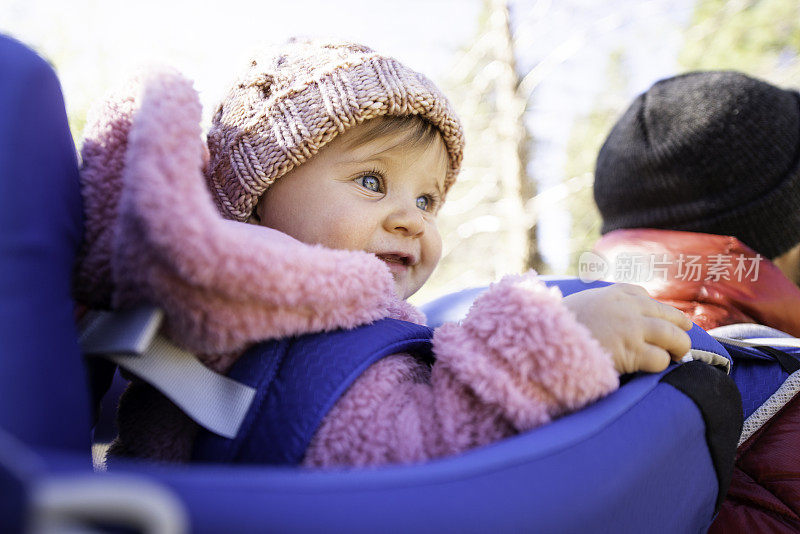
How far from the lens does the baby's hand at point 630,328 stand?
0.73 meters

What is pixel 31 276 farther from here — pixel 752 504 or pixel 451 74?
pixel 451 74

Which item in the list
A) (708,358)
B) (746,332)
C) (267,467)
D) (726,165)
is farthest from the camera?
(726,165)

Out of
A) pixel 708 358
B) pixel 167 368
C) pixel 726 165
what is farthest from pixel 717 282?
pixel 167 368

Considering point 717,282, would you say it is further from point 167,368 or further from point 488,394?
point 167,368

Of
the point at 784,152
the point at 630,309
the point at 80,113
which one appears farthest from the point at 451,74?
the point at 630,309

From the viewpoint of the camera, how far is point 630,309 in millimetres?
751

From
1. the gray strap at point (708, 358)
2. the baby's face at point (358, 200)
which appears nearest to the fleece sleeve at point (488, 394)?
the gray strap at point (708, 358)

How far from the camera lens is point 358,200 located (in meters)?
1.06

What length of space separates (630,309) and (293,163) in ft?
2.31

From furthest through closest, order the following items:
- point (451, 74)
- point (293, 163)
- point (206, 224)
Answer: point (451, 74) → point (293, 163) → point (206, 224)

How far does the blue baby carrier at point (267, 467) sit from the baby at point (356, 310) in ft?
0.14

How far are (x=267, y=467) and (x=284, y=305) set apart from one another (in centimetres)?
19

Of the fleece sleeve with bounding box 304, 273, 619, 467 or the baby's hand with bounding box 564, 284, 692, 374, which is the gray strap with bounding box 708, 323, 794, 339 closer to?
the baby's hand with bounding box 564, 284, 692, 374

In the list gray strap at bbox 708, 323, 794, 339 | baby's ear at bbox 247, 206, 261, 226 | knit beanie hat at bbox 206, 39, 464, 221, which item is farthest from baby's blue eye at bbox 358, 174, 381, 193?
gray strap at bbox 708, 323, 794, 339
